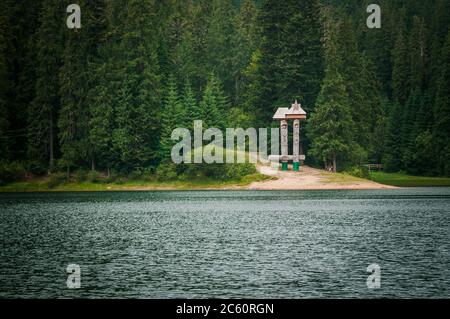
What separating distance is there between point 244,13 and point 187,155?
41676mm

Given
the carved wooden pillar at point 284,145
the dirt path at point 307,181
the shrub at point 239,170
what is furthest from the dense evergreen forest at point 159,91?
the shrub at point 239,170

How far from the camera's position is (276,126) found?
91.4 meters

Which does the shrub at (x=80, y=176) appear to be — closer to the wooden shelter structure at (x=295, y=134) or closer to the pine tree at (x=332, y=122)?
the wooden shelter structure at (x=295, y=134)

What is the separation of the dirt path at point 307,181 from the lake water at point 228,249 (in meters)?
16.6

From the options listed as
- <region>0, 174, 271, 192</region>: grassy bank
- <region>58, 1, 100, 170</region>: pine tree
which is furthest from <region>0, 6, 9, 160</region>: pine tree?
<region>58, 1, 100, 170</region>: pine tree

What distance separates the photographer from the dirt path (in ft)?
263

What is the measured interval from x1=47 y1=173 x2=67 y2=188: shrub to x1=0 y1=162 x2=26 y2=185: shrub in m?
Answer: 3.34

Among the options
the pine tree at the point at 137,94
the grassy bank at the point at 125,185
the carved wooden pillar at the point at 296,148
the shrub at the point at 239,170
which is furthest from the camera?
the pine tree at the point at 137,94

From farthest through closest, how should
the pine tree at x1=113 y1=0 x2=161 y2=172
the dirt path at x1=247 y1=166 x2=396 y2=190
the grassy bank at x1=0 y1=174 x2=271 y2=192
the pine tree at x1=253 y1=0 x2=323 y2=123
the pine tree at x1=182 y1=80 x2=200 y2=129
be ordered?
the pine tree at x1=253 y1=0 x2=323 y2=123 < the pine tree at x1=182 y1=80 x2=200 y2=129 < the pine tree at x1=113 y1=0 x2=161 y2=172 < the grassy bank at x1=0 y1=174 x2=271 y2=192 < the dirt path at x1=247 y1=166 x2=396 y2=190

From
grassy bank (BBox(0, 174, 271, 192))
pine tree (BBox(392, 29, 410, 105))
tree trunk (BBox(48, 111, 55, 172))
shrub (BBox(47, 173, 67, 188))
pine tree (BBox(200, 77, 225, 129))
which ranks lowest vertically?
grassy bank (BBox(0, 174, 271, 192))

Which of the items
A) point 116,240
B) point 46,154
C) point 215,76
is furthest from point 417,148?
point 116,240

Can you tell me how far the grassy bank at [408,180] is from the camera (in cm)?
8831

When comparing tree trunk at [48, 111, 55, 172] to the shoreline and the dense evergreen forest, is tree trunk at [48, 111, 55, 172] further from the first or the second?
the shoreline
